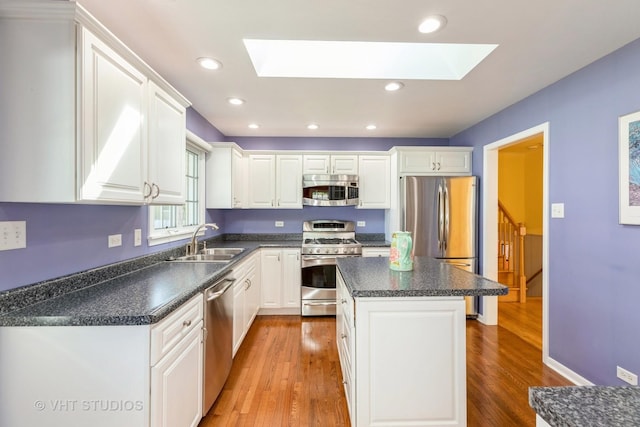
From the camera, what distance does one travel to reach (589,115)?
2156mm

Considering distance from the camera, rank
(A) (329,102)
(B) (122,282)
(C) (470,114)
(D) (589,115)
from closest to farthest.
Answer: (B) (122,282)
(D) (589,115)
(A) (329,102)
(C) (470,114)

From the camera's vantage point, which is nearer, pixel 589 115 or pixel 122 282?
pixel 122 282

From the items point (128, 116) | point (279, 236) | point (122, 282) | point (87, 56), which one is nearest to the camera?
point (87, 56)

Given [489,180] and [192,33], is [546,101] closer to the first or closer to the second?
[489,180]

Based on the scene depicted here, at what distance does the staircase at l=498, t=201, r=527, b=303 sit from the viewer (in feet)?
Result: 14.1

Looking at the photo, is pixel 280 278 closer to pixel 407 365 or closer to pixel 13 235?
pixel 407 365

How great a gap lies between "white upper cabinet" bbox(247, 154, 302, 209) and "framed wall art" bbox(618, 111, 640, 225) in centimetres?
305

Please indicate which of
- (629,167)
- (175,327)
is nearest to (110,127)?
(175,327)

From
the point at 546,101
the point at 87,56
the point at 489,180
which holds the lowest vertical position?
the point at 489,180

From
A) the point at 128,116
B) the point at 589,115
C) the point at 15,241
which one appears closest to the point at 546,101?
the point at 589,115

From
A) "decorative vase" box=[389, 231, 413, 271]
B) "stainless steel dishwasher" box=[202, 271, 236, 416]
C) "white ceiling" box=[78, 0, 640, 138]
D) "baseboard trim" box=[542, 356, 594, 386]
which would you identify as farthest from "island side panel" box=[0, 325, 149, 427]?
"baseboard trim" box=[542, 356, 594, 386]

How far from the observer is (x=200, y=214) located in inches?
138

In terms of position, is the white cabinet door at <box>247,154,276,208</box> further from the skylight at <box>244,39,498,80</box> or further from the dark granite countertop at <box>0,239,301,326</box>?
the dark granite countertop at <box>0,239,301,326</box>

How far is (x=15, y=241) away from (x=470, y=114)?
384cm
